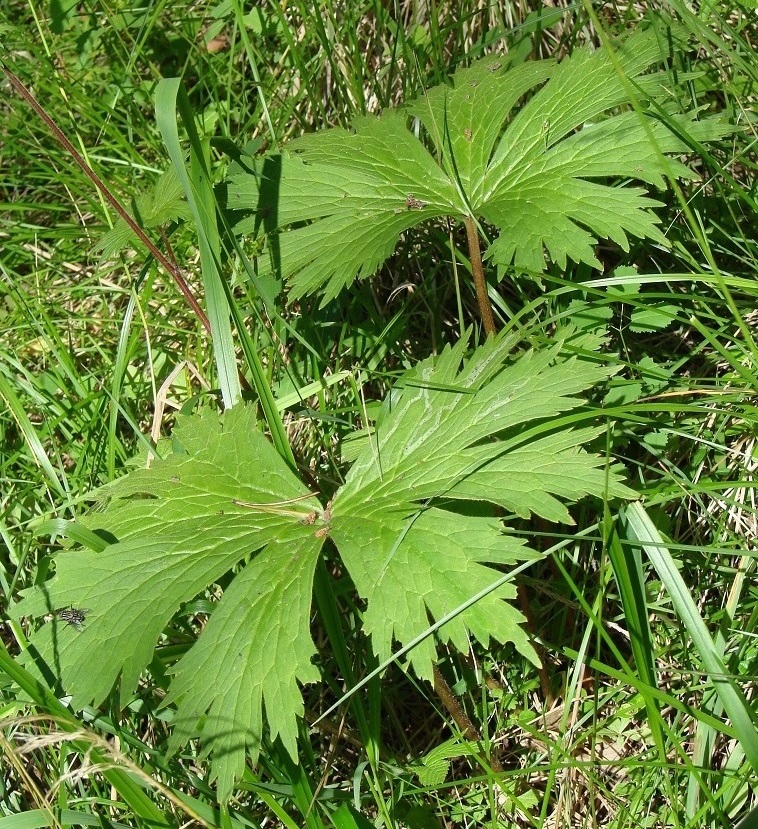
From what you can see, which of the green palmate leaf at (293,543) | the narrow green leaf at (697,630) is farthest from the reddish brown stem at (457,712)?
the narrow green leaf at (697,630)

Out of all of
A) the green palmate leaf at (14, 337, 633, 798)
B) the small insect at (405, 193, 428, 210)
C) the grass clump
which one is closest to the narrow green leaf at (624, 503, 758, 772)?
the grass clump

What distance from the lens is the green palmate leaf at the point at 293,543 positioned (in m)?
1.79

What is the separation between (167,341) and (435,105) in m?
1.33

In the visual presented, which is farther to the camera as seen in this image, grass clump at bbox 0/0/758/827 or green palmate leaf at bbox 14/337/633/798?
grass clump at bbox 0/0/758/827

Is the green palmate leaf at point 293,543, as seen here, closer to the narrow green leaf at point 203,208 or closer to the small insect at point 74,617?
the small insect at point 74,617

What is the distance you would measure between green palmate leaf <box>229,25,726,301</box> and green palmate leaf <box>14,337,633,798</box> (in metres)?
0.37

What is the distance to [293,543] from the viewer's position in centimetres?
196

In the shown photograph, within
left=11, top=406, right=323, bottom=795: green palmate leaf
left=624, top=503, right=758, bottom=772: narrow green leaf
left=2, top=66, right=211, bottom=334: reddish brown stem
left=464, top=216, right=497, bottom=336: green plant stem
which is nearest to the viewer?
left=624, top=503, right=758, bottom=772: narrow green leaf

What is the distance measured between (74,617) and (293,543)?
50 cm

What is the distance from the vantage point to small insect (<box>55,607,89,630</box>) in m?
1.96

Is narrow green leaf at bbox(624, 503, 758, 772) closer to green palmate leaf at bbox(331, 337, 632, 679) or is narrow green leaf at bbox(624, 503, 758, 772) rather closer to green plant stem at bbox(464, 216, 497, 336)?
green palmate leaf at bbox(331, 337, 632, 679)

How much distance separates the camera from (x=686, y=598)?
1.89m

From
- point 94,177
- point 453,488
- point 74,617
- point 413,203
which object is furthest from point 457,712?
point 94,177

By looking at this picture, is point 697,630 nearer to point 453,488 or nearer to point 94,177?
point 453,488
